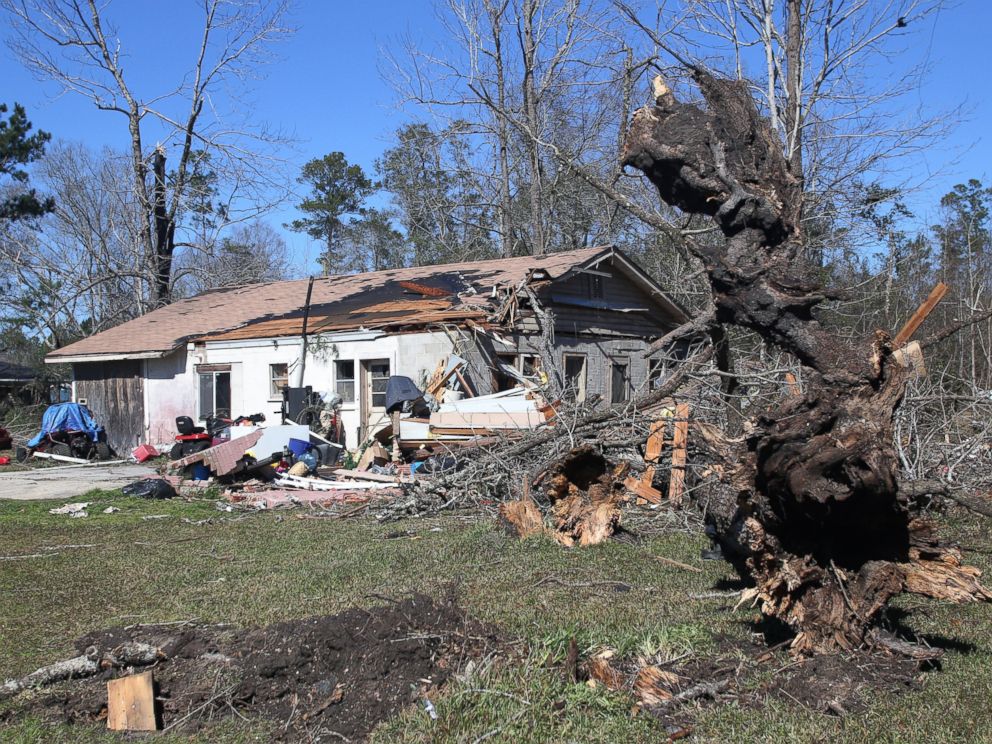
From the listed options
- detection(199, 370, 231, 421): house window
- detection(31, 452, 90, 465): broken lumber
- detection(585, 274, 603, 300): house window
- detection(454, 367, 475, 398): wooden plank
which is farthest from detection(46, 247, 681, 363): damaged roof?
detection(31, 452, 90, 465): broken lumber

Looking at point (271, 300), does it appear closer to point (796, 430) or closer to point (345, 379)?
point (345, 379)

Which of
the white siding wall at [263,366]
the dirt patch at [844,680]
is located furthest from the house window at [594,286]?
the dirt patch at [844,680]

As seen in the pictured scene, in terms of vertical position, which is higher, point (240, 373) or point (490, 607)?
point (240, 373)

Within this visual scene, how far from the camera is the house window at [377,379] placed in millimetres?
17484

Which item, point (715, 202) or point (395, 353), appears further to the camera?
point (395, 353)

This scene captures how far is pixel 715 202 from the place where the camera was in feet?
17.0

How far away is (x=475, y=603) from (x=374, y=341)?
11.7 m

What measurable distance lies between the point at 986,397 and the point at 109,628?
823 cm

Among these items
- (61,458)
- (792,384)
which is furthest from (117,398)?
(792,384)

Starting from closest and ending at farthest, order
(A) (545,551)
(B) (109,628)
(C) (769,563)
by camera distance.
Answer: (C) (769,563) → (B) (109,628) → (A) (545,551)

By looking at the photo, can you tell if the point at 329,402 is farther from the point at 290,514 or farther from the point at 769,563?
the point at 769,563

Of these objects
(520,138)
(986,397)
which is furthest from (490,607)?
(520,138)

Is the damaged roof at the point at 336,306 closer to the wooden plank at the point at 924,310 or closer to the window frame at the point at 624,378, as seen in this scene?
the window frame at the point at 624,378

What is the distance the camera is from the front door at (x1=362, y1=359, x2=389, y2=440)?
57.4ft
